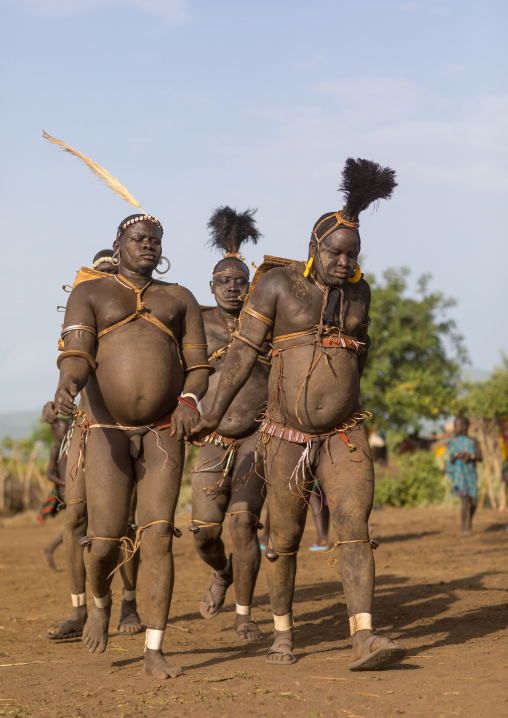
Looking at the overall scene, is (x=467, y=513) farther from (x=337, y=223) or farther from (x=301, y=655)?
(x=337, y=223)

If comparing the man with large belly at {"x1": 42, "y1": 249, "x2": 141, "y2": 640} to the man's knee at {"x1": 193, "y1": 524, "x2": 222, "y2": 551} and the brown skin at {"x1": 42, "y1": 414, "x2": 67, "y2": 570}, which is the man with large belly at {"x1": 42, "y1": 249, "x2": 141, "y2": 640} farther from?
the brown skin at {"x1": 42, "y1": 414, "x2": 67, "y2": 570}

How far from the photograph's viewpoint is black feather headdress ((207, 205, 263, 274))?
7.70 metres

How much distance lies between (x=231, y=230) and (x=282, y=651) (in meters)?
3.73

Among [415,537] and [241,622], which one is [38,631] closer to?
[241,622]

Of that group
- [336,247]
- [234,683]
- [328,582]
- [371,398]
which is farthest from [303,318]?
[371,398]

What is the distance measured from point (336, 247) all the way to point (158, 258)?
1.14 meters

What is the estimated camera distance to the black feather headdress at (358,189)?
209 inches

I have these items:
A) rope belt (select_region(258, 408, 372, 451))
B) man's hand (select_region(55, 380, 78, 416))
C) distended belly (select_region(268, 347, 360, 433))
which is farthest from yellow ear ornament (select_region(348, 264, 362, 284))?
man's hand (select_region(55, 380, 78, 416))

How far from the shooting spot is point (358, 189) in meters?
5.34

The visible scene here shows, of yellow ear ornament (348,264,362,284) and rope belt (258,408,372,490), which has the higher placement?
yellow ear ornament (348,264,362,284)

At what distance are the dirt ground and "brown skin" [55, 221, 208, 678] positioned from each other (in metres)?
0.63

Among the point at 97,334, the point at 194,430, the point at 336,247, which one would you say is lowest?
the point at 194,430

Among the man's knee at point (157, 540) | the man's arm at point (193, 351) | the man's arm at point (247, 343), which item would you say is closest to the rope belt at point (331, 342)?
the man's arm at point (247, 343)

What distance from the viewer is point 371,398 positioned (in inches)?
1149
